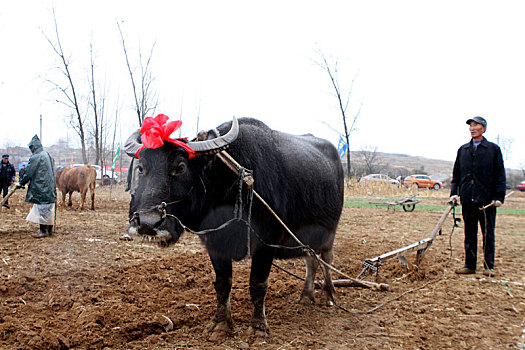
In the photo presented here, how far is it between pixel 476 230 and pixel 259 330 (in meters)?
4.14

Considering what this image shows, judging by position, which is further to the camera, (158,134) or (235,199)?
(235,199)

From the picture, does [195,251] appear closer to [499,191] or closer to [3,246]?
[3,246]

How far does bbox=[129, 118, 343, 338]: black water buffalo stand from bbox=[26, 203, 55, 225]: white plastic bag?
5.83m

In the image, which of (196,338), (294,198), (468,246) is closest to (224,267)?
(196,338)

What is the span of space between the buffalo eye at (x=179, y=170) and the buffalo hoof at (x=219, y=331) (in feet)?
5.44

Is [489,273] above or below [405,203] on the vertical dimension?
below

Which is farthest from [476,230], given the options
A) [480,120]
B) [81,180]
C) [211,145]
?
[81,180]

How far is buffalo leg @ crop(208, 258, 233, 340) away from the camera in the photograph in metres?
3.67

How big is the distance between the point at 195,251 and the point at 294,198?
362cm

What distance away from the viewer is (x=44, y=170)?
800 cm

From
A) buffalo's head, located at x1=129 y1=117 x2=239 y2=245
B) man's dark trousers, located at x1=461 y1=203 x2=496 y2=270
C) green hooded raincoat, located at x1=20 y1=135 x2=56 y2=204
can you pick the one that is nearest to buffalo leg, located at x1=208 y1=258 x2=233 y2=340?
buffalo's head, located at x1=129 y1=117 x2=239 y2=245

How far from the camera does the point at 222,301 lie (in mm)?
3768

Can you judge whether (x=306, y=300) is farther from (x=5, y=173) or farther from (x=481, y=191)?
(x=5, y=173)

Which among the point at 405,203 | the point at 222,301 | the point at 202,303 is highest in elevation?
the point at 405,203
